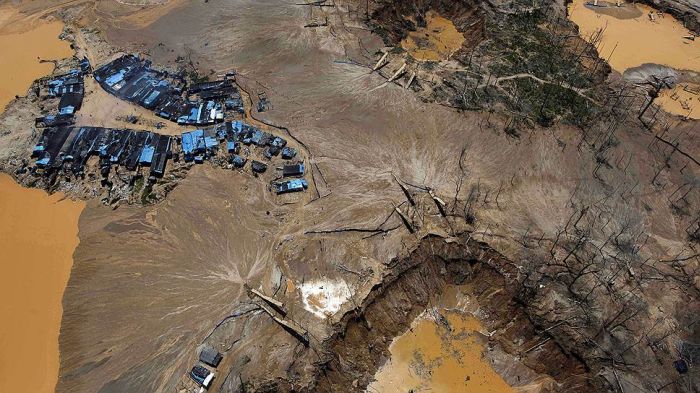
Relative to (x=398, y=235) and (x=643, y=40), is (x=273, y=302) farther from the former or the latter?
(x=643, y=40)

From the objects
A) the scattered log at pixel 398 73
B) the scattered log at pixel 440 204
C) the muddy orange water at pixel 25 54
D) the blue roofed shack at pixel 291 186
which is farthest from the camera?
the muddy orange water at pixel 25 54

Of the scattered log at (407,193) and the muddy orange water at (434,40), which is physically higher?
the muddy orange water at (434,40)

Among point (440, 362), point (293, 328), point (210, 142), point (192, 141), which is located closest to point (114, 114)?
point (192, 141)

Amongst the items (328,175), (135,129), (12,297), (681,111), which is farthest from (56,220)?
(681,111)

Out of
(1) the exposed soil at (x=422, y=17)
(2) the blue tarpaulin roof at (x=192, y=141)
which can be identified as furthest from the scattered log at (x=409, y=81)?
(2) the blue tarpaulin roof at (x=192, y=141)

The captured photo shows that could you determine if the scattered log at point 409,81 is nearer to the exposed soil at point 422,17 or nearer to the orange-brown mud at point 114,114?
the exposed soil at point 422,17

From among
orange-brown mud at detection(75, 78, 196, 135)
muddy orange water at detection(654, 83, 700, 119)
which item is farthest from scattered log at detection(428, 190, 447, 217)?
muddy orange water at detection(654, 83, 700, 119)
